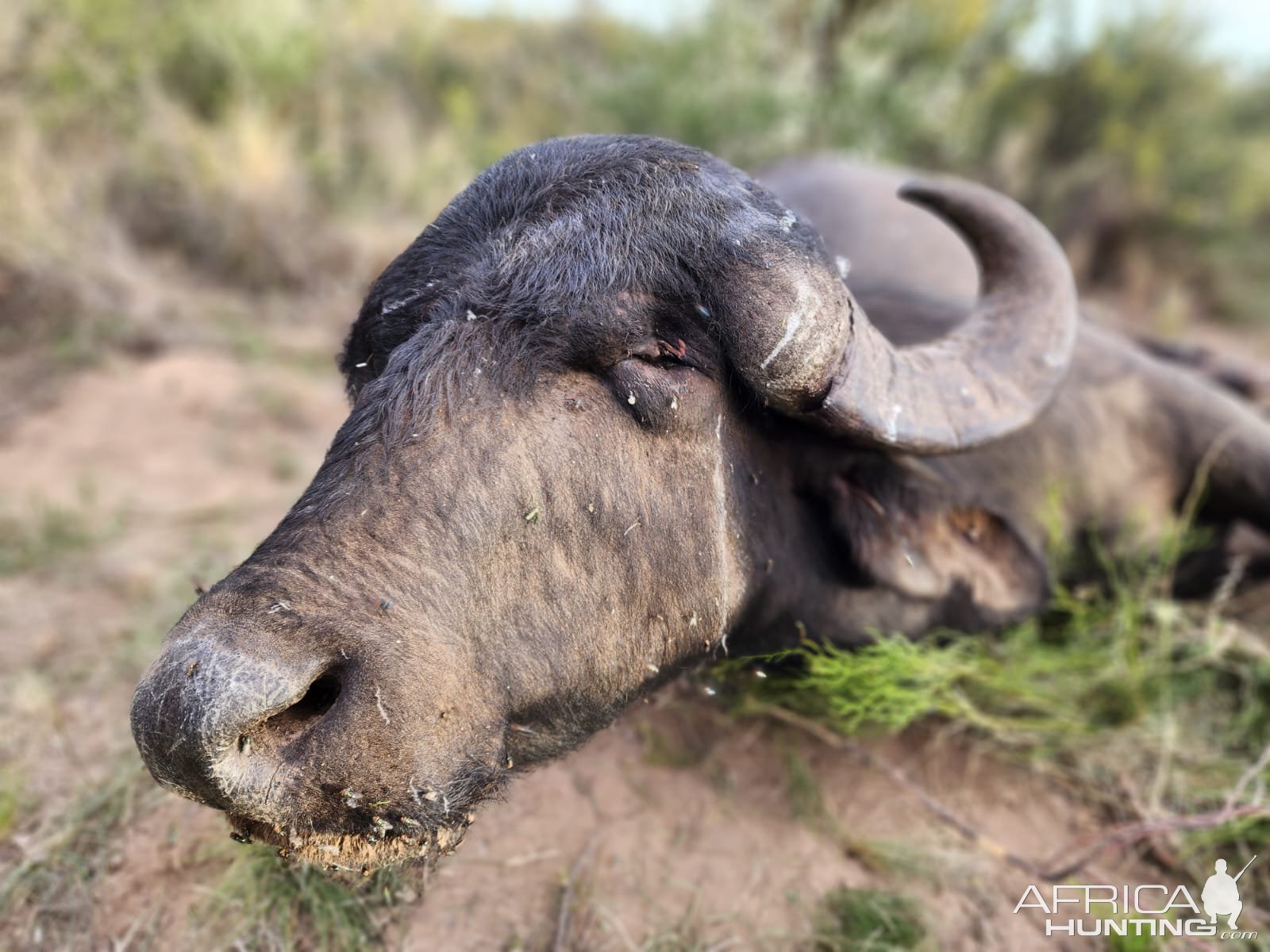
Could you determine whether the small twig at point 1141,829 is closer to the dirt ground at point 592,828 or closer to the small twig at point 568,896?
the dirt ground at point 592,828

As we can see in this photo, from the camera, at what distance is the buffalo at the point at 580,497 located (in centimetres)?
162

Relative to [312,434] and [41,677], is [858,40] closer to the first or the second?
[312,434]

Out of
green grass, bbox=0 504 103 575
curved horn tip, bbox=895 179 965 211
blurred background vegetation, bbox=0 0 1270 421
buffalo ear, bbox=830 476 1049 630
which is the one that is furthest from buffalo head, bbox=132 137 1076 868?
blurred background vegetation, bbox=0 0 1270 421

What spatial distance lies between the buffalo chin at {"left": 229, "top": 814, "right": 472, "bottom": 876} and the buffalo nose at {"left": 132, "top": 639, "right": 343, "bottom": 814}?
4.6 inches

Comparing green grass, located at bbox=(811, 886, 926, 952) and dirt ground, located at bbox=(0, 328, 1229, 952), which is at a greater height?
dirt ground, located at bbox=(0, 328, 1229, 952)

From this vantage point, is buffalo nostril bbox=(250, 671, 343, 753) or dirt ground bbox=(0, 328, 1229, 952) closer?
buffalo nostril bbox=(250, 671, 343, 753)

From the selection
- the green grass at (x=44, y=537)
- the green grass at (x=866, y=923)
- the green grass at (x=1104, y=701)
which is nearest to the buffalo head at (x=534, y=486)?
the green grass at (x=1104, y=701)

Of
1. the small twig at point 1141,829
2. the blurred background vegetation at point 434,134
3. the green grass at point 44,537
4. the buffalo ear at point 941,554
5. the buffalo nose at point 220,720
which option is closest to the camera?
the buffalo nose at point 220,720

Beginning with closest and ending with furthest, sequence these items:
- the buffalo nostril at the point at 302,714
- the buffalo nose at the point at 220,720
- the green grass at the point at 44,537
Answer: the buffalo nose at the point at 220,720, the buffalo nostril at the point at 302,714, the green grass at the point at 44,537

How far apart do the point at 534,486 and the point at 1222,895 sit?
2536 millimetres

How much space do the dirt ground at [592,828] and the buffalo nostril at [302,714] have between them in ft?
3.24

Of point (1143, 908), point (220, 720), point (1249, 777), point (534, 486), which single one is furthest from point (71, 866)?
point (1249, 777)

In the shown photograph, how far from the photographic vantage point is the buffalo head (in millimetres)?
1602

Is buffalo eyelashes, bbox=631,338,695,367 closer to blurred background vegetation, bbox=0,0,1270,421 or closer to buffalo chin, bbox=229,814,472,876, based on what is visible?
buffalo chin, bbox=229,814,472,876
